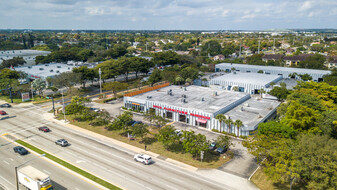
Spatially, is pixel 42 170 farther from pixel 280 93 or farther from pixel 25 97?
pixel 280 93

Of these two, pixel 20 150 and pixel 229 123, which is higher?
pixel 229 123

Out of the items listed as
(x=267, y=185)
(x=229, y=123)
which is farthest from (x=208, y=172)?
(x=229, y=123)

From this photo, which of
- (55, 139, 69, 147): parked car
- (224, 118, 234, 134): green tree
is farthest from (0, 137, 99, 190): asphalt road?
(224, 118, 234, 134): green tree

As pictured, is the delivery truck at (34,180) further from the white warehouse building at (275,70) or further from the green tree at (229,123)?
the white warehouse building at (275,70)

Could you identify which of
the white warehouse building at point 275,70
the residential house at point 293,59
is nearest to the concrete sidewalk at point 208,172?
the white warehouse building at point 275,70

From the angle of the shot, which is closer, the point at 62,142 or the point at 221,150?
the point at 221,150

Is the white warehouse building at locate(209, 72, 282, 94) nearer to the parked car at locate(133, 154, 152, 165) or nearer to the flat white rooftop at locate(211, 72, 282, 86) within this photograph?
the flat white rooftop at locate(211, 72, 282, 86)
